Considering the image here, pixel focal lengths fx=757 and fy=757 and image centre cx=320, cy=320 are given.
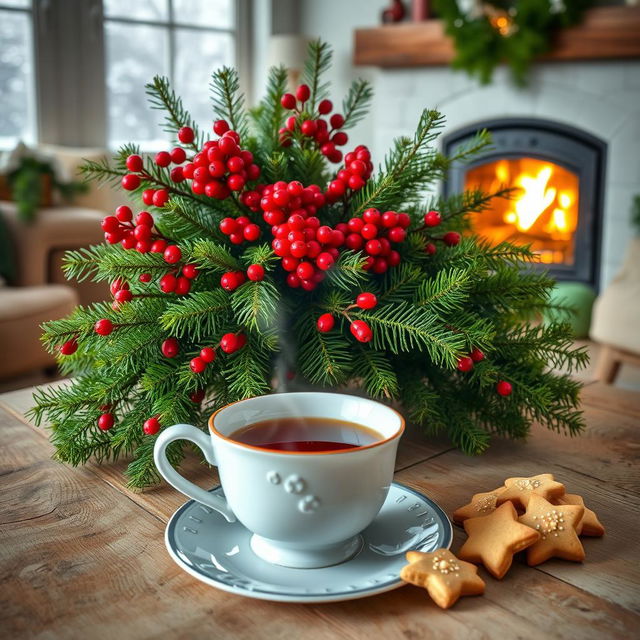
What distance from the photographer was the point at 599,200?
308 cm

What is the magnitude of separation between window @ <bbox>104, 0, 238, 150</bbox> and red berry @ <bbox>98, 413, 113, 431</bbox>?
10.7 ft

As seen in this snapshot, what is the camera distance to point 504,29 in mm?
3076

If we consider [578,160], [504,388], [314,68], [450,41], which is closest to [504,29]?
[450,41]

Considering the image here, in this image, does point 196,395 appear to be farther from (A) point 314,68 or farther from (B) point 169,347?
(A) point 314,68

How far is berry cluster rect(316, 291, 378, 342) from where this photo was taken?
0.63 metres

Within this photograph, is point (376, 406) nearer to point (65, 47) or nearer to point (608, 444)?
point (608, 444)

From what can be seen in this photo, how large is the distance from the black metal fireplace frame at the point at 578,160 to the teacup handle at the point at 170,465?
8.69ft

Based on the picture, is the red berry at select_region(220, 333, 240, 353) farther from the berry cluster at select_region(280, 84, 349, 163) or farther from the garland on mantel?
the garland on mantel

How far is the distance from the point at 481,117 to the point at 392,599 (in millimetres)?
3080

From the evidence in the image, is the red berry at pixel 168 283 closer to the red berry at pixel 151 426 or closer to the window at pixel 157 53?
the red berry at pixel 151 426

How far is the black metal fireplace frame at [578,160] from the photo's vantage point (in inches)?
121

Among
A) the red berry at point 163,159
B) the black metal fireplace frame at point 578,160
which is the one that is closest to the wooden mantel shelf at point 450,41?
the black metal fireplace frame at point 578,160

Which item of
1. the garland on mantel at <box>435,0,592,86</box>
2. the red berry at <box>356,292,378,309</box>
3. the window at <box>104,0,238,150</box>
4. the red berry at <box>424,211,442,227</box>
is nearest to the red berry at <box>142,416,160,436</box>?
the red berry at <box>356,292,378,309</box>

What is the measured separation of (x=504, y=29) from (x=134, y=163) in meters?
2.76
